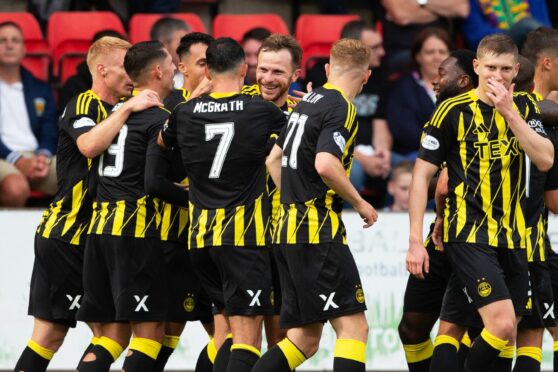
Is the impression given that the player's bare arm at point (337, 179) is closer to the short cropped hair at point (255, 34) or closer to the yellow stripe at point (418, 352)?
the yellow stripe at point (418, 352)

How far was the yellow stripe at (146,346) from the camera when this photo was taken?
8.57 m

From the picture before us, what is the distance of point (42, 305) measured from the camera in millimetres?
9008

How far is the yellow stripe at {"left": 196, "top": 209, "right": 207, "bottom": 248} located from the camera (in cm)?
825

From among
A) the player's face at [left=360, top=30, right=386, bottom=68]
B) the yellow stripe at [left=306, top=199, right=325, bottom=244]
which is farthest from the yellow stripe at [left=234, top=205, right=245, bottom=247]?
the player's face at [left=360, top=30, right=386, bottom=68]

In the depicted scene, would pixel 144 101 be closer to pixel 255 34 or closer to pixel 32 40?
pixel 255 34

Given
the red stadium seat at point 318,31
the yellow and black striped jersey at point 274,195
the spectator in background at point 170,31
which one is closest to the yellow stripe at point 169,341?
the yellow and black striped jersey at point 274,195

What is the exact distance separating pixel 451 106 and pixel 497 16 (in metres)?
6.11

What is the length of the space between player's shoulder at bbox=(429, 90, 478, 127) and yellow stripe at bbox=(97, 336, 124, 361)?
2.58 m

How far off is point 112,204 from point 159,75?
933 millimetres

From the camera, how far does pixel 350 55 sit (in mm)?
7941

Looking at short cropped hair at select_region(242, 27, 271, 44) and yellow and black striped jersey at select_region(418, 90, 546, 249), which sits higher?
short cropped hair at select_region(242, 27, 271, 44)

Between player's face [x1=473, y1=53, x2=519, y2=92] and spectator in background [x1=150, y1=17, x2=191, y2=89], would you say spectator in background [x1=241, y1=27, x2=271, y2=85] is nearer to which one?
spectator in background [x1=150, y1=17, x2=191, y2=89]

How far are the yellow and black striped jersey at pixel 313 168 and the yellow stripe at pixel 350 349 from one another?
606 mm

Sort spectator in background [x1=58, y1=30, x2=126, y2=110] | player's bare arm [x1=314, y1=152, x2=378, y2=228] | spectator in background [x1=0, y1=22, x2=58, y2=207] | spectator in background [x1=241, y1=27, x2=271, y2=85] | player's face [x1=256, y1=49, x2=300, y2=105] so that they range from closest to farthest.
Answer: player's bare arm [x1=314, y1=152, x2=378, y2=228]
player's face [x1=256, y1=49, x2=300, y2=105]
spectator in background [x1=58, y1=30, x2=126, y2=110]
spectator in background [x1=0, y1=22, x2=58, y2=207]
spectator in background [x1=241, y1=27, x2=271, y2=85]
